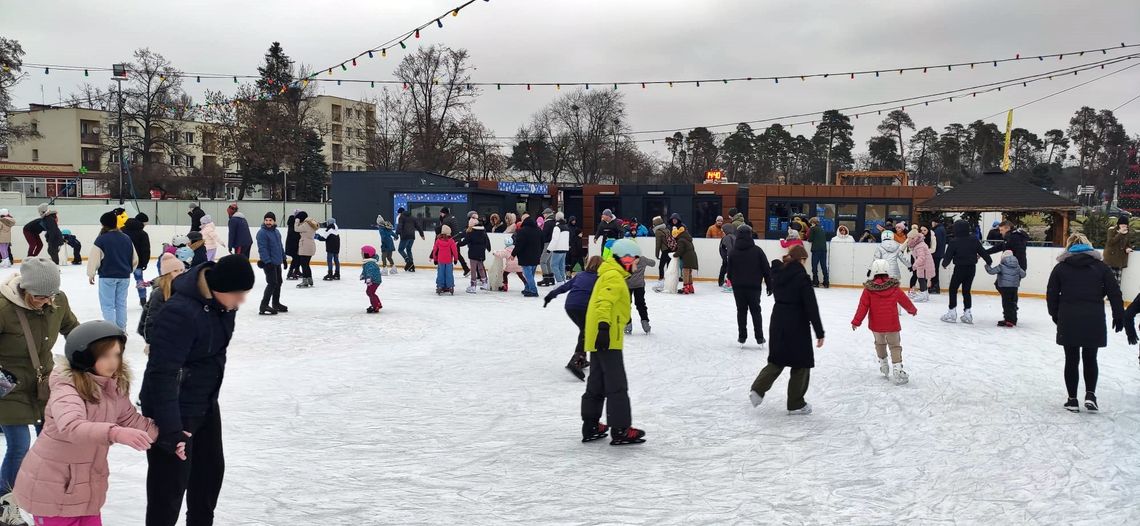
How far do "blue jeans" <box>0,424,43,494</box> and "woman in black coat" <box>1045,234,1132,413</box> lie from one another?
22.3 feet

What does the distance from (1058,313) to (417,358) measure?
6.06 metres

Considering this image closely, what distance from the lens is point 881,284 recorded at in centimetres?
726

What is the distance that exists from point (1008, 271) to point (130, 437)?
36.5 ft

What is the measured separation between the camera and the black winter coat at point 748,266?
9.19 m

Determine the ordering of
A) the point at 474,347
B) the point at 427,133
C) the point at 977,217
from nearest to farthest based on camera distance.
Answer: the point at 474,347, the point at 977,217, the point at 427,133

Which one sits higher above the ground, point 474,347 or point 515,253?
point 515,253

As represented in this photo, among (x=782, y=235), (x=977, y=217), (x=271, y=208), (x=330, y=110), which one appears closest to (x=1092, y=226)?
(x=977, y=217)

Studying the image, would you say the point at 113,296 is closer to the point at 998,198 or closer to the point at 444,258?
the point at 444,258

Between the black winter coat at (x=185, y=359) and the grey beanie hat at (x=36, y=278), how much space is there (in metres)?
0.98

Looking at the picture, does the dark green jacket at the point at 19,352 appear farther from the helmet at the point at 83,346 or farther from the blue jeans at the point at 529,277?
the blue jeans at the point at 529,277

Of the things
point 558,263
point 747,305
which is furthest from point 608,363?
point 558,263

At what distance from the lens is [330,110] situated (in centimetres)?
7300

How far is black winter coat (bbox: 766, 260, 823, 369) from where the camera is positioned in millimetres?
6305

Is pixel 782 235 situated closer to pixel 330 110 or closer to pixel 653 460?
pixel 653 460
